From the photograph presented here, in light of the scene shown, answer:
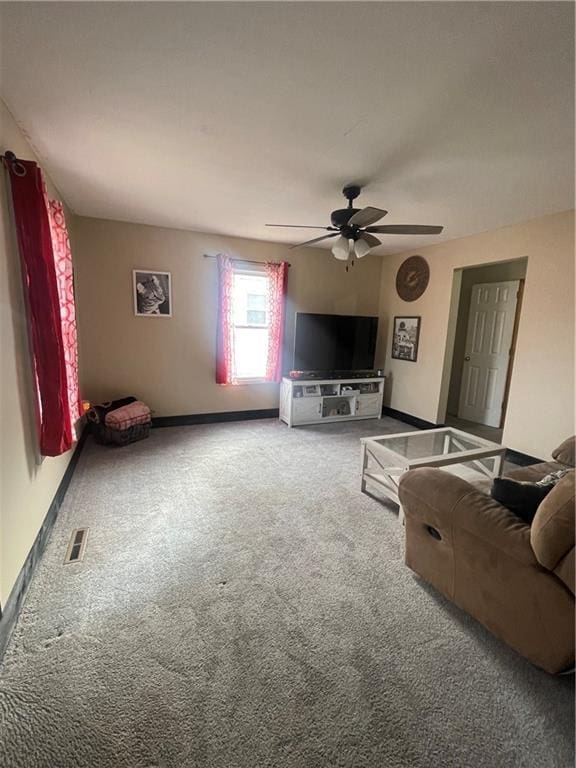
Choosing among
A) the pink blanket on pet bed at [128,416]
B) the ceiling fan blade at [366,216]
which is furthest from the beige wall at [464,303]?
the pink blanket on pet bed at [128,416]

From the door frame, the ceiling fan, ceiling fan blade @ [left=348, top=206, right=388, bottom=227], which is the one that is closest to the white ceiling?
the ceiling fan

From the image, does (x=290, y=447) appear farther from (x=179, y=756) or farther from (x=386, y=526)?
(x=179, y=756)

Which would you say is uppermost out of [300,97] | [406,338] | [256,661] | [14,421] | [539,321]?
[300,97]

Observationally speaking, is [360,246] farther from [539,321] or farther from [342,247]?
[539,321]

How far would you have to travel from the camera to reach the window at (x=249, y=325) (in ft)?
14.2

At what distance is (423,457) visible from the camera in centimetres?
252

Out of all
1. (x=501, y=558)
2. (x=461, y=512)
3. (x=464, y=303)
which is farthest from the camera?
(x=464, y=303)

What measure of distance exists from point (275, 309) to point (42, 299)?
9.55 feet

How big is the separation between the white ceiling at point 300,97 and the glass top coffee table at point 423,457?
6.48 ft

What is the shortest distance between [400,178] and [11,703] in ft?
11.1

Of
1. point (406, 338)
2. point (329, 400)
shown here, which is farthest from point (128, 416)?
point (406, 338)

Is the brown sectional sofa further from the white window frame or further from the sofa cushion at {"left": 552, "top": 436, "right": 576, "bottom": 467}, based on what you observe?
the white window frame

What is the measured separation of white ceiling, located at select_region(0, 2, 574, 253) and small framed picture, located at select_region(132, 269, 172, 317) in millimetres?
1140

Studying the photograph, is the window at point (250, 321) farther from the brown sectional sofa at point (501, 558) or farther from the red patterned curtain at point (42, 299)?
the brown sectional sofa at point (501, 558)
